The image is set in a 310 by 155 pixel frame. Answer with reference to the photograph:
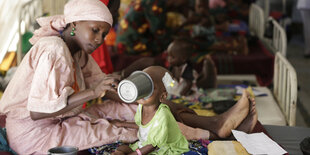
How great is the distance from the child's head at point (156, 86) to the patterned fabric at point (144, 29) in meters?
2.98

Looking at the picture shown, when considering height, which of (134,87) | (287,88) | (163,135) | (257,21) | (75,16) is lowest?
(257,21)

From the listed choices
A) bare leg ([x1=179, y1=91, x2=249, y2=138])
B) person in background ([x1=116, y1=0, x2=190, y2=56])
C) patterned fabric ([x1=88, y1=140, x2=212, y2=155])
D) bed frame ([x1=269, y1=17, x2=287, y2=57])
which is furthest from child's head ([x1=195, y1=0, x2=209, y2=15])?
patterned fabric ([x1=88, y1=140, x2=212, y2=155])

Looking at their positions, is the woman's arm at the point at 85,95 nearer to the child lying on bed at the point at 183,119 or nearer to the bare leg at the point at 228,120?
the child lying on bed at the point at 183,119

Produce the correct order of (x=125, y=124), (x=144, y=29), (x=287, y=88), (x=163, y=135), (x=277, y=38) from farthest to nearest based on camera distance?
(x=144, y=29)
(x=277, y=38)
(x=287, y=88)
(x=125, y=124)
(x=163, y=135)

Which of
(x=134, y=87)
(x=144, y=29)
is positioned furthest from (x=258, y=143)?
(x=144, y=29)

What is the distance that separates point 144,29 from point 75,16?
2.81 m

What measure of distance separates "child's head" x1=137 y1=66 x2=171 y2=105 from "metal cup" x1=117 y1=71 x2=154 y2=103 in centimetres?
10

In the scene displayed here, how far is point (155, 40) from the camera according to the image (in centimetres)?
516

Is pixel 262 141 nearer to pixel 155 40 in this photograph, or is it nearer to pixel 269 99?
pixel 269 99

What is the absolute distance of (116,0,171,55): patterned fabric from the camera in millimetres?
5066

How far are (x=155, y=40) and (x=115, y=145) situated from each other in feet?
9.71

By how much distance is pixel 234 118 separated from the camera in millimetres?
2488

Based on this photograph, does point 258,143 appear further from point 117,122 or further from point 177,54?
point 177,54

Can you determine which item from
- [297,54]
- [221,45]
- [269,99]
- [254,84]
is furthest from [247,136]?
[297,54]
